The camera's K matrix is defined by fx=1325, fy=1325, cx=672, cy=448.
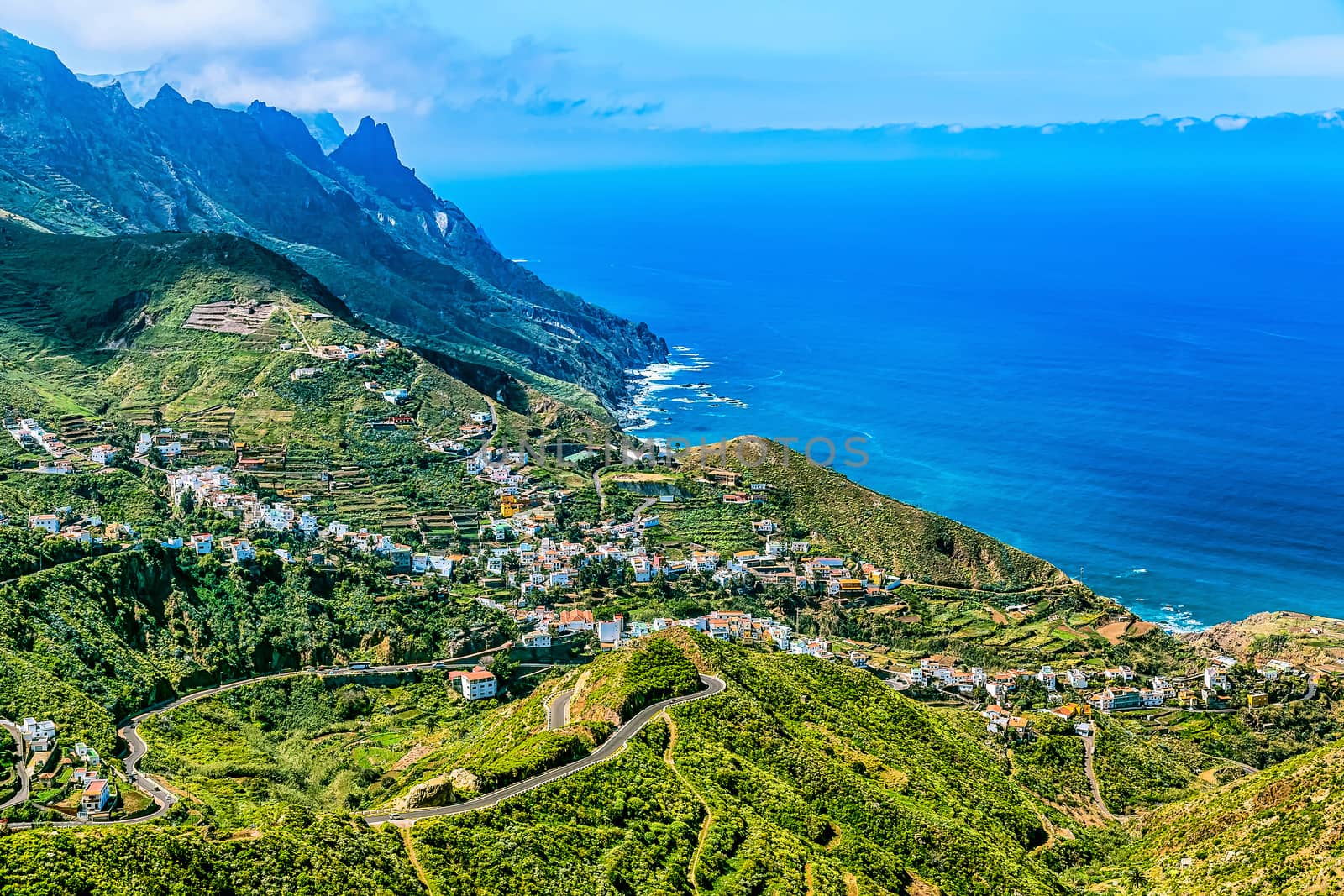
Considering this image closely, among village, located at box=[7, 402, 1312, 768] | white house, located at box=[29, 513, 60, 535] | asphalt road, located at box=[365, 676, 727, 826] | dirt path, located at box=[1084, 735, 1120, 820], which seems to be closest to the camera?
asphalt road, located at box=[365, 676, 727, 826]

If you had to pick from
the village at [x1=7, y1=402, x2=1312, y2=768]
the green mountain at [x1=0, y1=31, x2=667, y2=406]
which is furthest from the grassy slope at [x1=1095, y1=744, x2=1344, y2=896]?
the green mountain at [x1=0, y1=31, x2=667, y2=406]

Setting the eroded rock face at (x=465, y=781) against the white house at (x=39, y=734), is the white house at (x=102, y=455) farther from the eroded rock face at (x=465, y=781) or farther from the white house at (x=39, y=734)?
the eroded rock face at (x=465, y=781)

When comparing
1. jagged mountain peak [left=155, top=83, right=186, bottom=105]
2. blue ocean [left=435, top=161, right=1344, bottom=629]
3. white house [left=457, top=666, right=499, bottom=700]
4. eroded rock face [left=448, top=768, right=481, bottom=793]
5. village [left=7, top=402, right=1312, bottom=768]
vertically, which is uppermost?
jagged mountain peak [left=155, top=83, right=186, bottom=105]

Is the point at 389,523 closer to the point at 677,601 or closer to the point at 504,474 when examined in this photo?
the point at 504,474

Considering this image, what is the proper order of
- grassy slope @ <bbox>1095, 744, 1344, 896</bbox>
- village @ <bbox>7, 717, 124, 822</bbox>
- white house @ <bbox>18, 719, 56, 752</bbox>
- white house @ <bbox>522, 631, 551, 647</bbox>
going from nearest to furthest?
grassy slope @ <bbox>1095, 744, 1344, 896</bbox> < village @ <bbox>7, 717, 124, 822</bbox> < white house @ <bbox>18, 719, 56, 752</bbox> < white house @ <bbox>522, 631, 551, 647</bbox>

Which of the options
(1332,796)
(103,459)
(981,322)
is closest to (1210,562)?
(1332,796)

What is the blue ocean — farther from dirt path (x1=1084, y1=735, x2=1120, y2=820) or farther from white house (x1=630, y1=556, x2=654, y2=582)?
white house (x1=630, y1=556, x2=654, y2=582)
